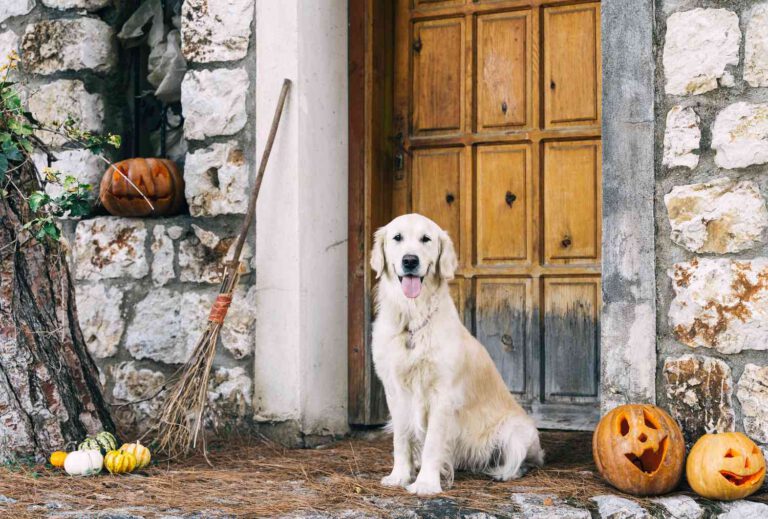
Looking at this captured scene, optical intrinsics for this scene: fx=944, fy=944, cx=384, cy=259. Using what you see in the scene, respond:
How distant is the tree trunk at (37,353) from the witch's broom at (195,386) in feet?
0.96

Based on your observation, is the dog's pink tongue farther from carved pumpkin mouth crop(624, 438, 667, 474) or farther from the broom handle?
the broom handle

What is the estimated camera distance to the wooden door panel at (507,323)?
16.5 feet

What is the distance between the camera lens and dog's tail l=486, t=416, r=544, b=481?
159 inches

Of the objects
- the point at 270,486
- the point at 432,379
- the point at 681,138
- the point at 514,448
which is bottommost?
the point at 270,486

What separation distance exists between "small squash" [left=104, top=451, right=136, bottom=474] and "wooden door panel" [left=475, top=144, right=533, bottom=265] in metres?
2.09

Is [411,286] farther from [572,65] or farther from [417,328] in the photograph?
[572,65]

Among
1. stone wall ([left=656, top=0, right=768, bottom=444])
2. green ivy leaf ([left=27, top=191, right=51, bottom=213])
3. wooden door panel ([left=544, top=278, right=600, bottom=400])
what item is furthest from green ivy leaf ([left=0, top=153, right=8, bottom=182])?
stone wall ([left=656, top=0, right=768, bottom=444])

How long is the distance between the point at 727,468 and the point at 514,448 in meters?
0.88

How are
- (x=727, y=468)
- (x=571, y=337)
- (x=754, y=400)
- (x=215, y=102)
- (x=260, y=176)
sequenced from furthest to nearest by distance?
(x=215, y=102) < (x=571, y=337) < (x=260, y=176) < (x=754, y=400) < (x=727, y=468)

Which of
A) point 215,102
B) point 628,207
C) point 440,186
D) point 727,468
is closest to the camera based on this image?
point 727,468

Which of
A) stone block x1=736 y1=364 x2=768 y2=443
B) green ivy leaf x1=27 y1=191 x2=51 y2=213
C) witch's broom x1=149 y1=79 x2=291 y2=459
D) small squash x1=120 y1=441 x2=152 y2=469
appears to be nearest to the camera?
stone block x1=736 y1=364 x2=768 y2=443

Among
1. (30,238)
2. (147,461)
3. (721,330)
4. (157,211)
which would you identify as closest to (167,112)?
(157,211)

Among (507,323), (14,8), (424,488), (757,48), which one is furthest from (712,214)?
(14,8)

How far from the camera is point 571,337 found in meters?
4.92
